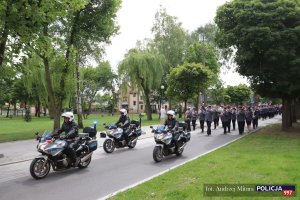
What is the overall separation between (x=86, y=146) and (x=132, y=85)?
30725 millimetres

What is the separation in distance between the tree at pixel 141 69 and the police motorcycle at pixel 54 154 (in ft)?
98.2

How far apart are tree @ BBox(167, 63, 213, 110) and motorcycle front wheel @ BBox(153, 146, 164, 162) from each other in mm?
25642

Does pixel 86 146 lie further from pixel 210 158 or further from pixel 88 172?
pixel 210 158

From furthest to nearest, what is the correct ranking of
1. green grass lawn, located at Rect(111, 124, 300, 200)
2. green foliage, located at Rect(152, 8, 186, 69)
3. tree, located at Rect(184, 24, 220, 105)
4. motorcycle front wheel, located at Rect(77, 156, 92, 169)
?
1. tree, located at Rect(184, 24, 220, 105)
2. green foliage, located at Rect(152, 8, 186, 69)
3. motorcycle front wheel, located at Rect(77, 156, 92, 169)
4. green grass lawn, located at Rect(111, 124, 300, 200)

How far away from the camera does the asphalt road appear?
786 centimetres

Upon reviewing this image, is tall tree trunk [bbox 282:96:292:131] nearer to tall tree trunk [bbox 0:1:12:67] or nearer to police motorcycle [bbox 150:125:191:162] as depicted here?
police motorcycle [bbox 150:125:191:162]

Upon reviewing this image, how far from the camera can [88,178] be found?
31.2ft

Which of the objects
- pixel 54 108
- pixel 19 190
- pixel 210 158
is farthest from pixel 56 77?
pixel 19 190

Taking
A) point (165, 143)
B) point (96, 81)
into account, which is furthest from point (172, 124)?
point (96, 81)

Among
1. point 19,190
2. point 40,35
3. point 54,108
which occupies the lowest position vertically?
A: point 19,190

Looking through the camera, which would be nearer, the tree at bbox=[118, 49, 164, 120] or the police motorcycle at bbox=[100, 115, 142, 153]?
the police motorcycle at bbox=[100, 115, 142, 153]

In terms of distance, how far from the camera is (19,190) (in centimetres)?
820

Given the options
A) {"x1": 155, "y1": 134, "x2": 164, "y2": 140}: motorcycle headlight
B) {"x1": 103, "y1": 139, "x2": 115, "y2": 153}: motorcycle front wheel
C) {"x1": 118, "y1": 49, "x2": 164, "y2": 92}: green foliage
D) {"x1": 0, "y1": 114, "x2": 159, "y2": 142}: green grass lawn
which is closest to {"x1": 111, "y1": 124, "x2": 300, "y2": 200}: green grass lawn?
{"x1": 155, "y1": 134, "x2": 164, "y2": 140}: motorcycle headlight

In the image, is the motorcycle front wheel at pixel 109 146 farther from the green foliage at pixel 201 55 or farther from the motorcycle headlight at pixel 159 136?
the green foliage at pixel 201 55
